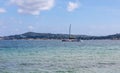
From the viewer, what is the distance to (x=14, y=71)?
29062mm

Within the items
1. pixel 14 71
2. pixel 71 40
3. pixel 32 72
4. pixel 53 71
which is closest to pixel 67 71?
pixel 53 71

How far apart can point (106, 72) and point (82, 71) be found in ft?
7.27

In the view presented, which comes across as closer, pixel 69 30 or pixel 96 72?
pixel 96 72

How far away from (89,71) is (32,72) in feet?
17.2

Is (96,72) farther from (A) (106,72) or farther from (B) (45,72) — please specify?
(B) (45,72)

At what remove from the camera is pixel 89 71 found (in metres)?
28.5

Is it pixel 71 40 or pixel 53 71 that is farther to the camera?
pixel 71 40

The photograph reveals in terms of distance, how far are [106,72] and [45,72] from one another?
5533 mm

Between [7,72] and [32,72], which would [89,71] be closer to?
[32,72]

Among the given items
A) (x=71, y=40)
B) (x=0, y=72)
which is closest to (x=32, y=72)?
(x=0, y=72)

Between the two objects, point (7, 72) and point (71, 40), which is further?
point (71, 40)

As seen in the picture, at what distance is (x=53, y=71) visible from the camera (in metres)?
28.8

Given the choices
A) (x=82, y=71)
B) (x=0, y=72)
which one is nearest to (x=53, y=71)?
(x=82, y=71)

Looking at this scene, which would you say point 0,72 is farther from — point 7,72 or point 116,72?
point 116,72
